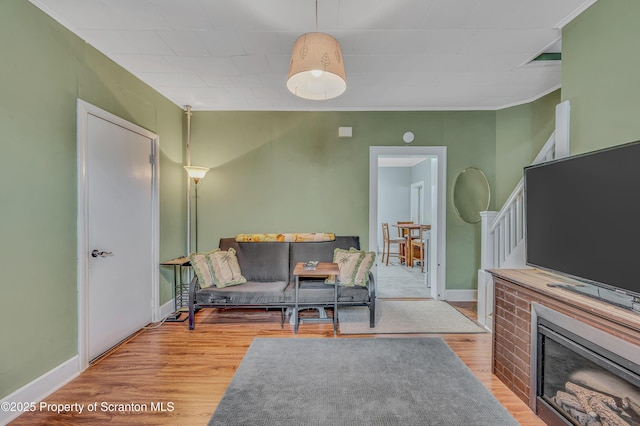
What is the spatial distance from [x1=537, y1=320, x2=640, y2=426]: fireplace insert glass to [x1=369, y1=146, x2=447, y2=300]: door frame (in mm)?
2295

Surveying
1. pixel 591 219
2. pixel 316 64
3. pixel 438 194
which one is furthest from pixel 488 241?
pixel 316 64

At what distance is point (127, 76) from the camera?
2838 mm

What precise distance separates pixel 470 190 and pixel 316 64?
319cm

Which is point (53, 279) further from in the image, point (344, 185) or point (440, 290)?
point (440, 290)

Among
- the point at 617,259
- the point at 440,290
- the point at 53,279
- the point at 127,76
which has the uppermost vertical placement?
the point at 127,76

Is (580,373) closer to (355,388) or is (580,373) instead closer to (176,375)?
(355,388)

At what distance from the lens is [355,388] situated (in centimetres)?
204

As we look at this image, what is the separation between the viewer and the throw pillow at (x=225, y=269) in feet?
10.4

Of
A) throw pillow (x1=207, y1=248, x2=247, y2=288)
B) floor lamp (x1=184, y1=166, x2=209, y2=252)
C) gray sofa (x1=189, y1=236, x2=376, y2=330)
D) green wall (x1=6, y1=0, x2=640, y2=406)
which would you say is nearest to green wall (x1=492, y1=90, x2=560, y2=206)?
green wall (x1=6, y1=0, x2=640, y2=406)

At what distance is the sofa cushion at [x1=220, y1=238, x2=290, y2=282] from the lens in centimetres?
354

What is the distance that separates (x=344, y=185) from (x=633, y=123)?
2.78 metres

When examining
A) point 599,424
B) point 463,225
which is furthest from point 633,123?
point 463,225

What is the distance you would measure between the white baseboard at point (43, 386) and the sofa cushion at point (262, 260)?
1.72 metres

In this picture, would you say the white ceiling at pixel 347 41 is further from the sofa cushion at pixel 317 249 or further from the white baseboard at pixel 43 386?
the white baseboard at pixel 43 386
